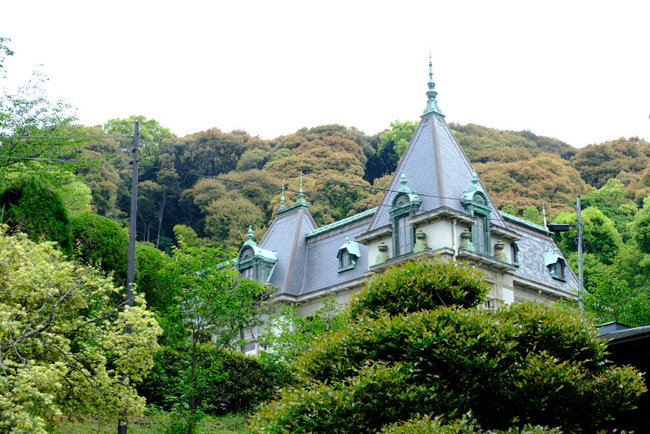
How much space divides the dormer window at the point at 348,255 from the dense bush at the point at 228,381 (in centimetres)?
1250

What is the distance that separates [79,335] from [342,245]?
2318cm

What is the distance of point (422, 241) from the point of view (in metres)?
32.2

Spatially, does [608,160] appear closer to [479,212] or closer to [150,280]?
[479,212]

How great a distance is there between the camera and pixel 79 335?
1594cm

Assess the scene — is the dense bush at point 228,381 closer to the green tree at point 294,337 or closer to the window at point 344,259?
the green tree at point 294,337

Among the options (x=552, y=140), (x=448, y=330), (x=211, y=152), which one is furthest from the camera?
(x=552, y=140)

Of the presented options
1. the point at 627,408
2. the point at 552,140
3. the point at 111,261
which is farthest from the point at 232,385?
the point at 552,140

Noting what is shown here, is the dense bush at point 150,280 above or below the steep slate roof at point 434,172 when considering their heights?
below

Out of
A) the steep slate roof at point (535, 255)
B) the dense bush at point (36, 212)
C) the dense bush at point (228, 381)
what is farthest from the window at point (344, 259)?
the dense bush at point (36, 212)

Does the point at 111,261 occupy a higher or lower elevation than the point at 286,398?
higher

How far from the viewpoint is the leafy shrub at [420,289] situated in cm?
1313

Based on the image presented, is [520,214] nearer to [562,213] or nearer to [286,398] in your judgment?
[562,213]

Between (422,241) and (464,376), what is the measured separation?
20.8 meters

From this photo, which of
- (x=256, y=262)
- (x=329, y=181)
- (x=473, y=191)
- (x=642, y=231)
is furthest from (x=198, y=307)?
(x=329, y=181)
